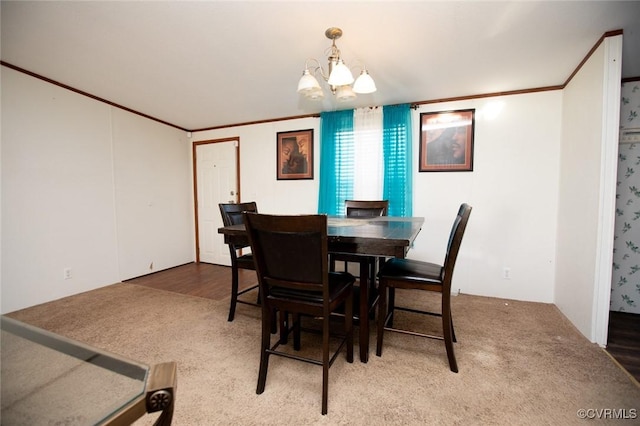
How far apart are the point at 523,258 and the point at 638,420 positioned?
5.93ft

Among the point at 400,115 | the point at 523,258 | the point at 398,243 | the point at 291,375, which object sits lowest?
the point at 291,375

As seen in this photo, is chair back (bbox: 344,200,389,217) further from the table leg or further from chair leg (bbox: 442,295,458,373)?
chair leg (bbox: 442,295,458,373)

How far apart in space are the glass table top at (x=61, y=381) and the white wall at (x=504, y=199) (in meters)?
3.06

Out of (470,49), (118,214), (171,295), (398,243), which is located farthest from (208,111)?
(398,243)

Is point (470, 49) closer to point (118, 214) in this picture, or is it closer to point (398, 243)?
point (398, 243)

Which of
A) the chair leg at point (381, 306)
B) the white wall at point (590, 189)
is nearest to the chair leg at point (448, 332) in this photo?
the chair leg at point (381, 306)

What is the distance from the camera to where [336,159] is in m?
3.56

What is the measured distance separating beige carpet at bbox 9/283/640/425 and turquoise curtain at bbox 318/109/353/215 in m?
1.75

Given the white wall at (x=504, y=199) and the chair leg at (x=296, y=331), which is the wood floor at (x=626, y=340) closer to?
the white wall at (x=504, y=199)

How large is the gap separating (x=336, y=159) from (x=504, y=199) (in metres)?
1.98

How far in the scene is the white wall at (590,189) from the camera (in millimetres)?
1861

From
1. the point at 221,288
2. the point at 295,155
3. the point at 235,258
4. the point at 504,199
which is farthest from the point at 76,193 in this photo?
the point at 504,199

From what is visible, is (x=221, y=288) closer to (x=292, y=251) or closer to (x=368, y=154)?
(x=292, y=251)

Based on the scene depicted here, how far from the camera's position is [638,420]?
1.30 m
